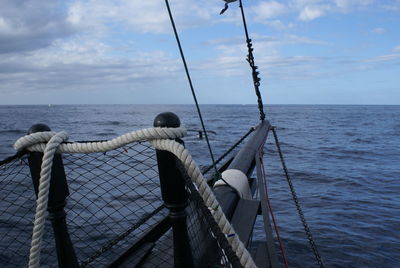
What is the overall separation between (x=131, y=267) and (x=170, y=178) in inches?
51.5

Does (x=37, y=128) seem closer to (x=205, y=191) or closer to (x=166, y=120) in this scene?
(x=166, y=120)

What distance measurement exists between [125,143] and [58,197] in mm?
503

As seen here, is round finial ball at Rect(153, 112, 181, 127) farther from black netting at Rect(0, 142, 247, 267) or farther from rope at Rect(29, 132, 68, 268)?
rope at Rect(29, 132, 68, 268)

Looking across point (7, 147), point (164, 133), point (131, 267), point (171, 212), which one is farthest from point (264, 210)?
point (7, 147)

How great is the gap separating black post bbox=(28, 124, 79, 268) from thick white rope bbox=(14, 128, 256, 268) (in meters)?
0.06

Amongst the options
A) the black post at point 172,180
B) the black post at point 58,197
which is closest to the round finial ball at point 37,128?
the black post at point 58,197

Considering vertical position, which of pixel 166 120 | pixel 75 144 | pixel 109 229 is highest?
pixel 166 120

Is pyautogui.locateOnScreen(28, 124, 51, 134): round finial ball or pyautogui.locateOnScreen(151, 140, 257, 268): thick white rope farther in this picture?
pyautogui.locateOnScreen(28, 124, 51, 134): round finial ball

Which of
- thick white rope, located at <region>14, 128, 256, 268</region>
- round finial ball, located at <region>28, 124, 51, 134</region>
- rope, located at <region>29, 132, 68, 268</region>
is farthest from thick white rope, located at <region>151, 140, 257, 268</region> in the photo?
round finial ball, located at <region>28, 124, 51, 134</region>

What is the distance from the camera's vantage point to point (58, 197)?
1.50 m

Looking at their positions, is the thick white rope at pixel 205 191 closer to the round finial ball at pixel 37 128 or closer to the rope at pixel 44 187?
the rope at pixel 44 187

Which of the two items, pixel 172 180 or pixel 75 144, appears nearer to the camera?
pixel 172 180

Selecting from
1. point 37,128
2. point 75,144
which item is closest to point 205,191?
point 75,144

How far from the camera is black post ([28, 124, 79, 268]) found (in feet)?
4.75
